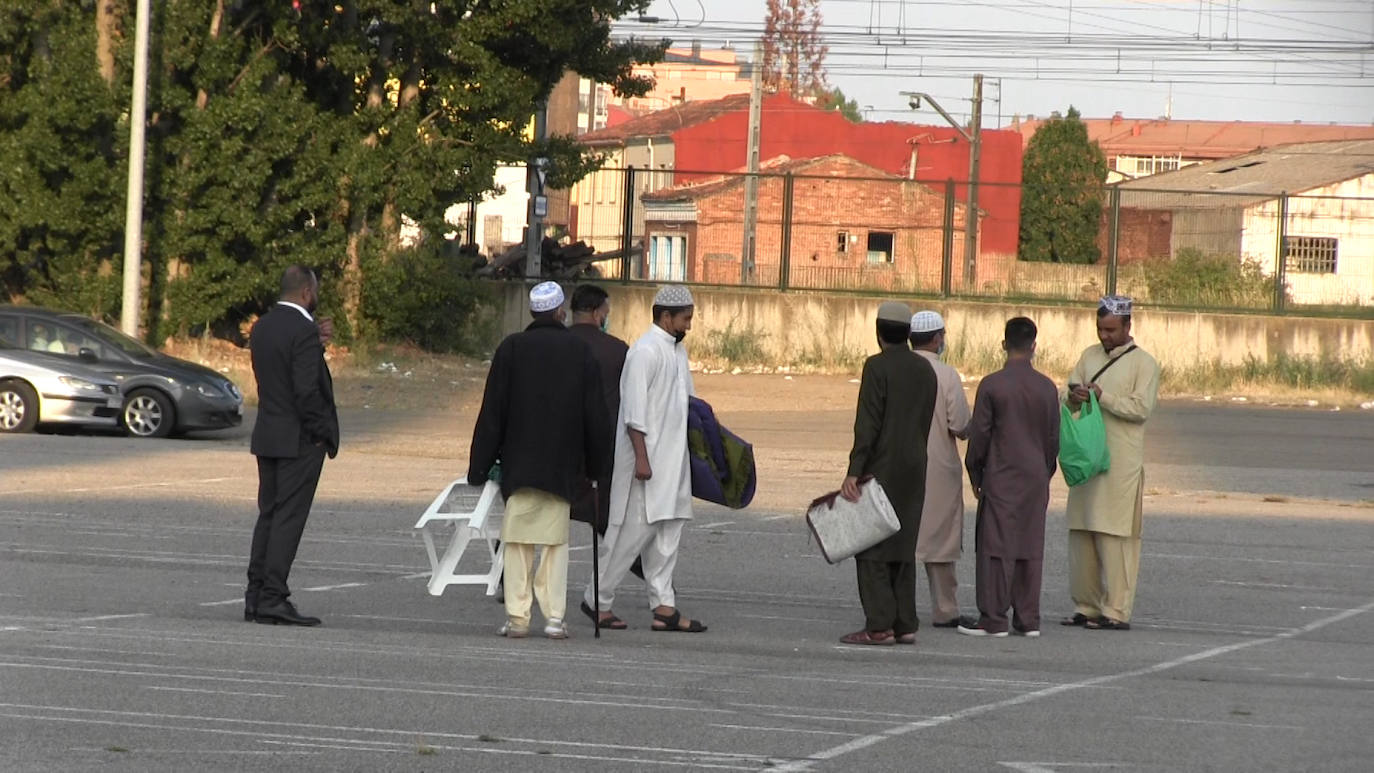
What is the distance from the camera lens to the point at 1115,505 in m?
11.2

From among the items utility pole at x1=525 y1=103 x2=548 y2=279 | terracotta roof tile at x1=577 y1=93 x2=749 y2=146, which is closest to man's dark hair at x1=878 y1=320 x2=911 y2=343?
utility pole at x1=525 y1=103 x2=548 y2=279

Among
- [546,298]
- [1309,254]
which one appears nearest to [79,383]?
[546,298]

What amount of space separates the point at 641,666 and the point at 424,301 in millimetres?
25550

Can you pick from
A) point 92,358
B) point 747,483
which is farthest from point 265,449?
point 92,358

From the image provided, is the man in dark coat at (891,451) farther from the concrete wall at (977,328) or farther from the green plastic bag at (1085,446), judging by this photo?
the concrete wall at (977,328)

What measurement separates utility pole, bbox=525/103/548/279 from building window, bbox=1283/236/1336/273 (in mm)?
14383

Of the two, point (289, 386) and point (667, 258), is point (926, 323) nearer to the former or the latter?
point (289, 386)

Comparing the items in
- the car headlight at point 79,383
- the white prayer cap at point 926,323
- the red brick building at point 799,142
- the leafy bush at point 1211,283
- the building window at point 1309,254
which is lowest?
the car headlight at point 79,383

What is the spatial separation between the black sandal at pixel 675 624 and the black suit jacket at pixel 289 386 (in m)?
2.00

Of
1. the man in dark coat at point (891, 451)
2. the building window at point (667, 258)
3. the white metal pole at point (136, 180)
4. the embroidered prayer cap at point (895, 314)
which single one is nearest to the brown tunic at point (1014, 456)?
the man in dark coat at point (891, 451)

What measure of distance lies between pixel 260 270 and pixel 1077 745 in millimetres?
26262

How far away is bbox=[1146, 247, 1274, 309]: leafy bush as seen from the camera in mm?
37375

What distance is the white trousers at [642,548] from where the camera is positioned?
34.2 ft

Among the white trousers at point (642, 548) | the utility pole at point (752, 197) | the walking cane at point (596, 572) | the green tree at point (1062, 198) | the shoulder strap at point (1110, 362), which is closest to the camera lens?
the walking cane at point (596, 572)
